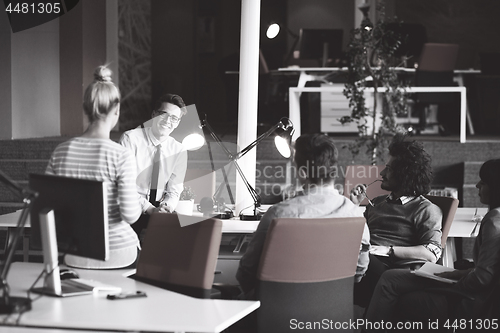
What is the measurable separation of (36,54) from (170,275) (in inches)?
238

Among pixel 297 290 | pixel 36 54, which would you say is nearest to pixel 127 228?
pixel 297 290

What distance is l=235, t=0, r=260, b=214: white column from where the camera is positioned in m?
4.61

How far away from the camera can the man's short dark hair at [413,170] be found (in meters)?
3.54

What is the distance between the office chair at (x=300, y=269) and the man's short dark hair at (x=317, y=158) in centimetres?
32

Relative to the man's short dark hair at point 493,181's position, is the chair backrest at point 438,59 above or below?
above

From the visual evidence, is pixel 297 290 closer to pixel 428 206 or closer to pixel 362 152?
pixel 428 206

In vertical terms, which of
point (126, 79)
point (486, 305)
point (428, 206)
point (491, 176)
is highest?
point (126, 79)

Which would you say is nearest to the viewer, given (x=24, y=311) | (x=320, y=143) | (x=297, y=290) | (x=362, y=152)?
(x=24, y=311)

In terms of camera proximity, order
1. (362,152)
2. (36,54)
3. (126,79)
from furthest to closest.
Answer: (126,79) → (36,54) → (362,152)

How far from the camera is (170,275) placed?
268 cm

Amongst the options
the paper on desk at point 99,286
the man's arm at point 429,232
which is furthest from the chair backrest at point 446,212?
the paper on desk at point 99,286

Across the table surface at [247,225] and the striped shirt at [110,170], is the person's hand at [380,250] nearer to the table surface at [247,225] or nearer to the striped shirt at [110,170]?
the table surface at [247,225]

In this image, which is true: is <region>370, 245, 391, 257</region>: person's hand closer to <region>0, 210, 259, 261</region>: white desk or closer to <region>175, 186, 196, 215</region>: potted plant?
<region>0, 210, 259, 261</region>: white desk

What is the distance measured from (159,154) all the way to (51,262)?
1.99 metres
